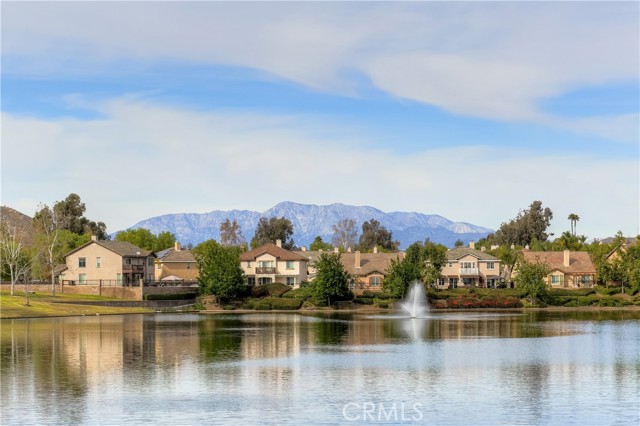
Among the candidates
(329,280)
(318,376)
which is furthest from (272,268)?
(318,376)

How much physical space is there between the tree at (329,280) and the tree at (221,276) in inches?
508

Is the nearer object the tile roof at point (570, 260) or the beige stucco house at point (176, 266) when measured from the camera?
the tile roof at point (570, 260)

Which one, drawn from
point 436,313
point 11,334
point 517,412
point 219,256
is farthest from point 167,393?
point 219,256

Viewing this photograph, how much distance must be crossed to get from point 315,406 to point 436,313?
89.7m

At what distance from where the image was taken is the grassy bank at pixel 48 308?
108m

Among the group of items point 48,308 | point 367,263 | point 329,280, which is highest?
point 367,263

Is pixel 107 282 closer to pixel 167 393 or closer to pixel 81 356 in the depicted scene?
pixel 81 356

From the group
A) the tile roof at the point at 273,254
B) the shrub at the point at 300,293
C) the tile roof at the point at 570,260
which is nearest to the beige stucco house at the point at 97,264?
the tile roof at the point at 273,254

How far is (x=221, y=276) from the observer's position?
13825 centimetres

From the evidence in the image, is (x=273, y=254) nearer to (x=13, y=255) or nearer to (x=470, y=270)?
(x=470, y=270)

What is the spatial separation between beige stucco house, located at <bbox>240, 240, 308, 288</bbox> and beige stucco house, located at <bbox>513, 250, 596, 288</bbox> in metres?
42.9

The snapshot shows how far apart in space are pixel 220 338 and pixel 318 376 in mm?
27684

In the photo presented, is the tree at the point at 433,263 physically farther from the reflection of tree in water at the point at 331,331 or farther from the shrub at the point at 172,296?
the reflection of tree in water at the point at 331,331

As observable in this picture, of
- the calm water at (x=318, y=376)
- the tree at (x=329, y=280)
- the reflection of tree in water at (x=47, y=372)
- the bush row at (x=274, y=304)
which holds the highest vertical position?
the tree at (x=329, y=280)
